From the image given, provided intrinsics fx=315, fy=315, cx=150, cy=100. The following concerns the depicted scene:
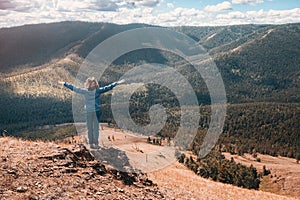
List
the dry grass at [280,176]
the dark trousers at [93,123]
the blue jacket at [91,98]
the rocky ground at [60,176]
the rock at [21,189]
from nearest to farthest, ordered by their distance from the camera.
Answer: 1. the rock at [21,189]
2. the rocky ground at [60,176]
3. the blue jacket at [91,98]
4. the dark trousers at [93,123]
5. the dry grass at [280,176]

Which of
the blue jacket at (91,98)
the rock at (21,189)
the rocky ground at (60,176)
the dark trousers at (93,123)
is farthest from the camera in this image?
the dark trousers at (93,123)

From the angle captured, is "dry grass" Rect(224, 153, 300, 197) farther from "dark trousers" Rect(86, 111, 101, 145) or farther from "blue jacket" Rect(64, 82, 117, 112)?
"blue jacket" Rect(64, 82, 117, 112)

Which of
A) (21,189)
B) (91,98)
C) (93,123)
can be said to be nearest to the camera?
(21,189)

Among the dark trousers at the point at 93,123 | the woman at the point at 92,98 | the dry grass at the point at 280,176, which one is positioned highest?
the woman at the point at 92,98

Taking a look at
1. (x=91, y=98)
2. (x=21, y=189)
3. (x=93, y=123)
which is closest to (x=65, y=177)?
(x=21, y=189)

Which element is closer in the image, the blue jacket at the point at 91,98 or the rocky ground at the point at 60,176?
the rocky ground at the point at 60,176

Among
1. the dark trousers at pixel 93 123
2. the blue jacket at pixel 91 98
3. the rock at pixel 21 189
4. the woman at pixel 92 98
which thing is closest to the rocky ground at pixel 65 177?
the rock at pixel 21 189

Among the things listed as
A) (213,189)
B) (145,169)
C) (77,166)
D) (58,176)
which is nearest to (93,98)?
(77,166)

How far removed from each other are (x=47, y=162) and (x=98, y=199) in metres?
3.50

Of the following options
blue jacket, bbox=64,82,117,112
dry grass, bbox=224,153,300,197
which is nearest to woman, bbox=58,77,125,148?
blue jacket, bbox=64,82,117,112

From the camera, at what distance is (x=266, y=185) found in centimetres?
15412

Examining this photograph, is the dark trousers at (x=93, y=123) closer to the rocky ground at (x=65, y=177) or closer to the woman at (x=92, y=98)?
the woman at (x=92, y=98)

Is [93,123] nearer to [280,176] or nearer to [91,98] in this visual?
[91,98]

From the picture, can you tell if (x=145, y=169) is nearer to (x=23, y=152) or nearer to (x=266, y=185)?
(x=23, y=152)
